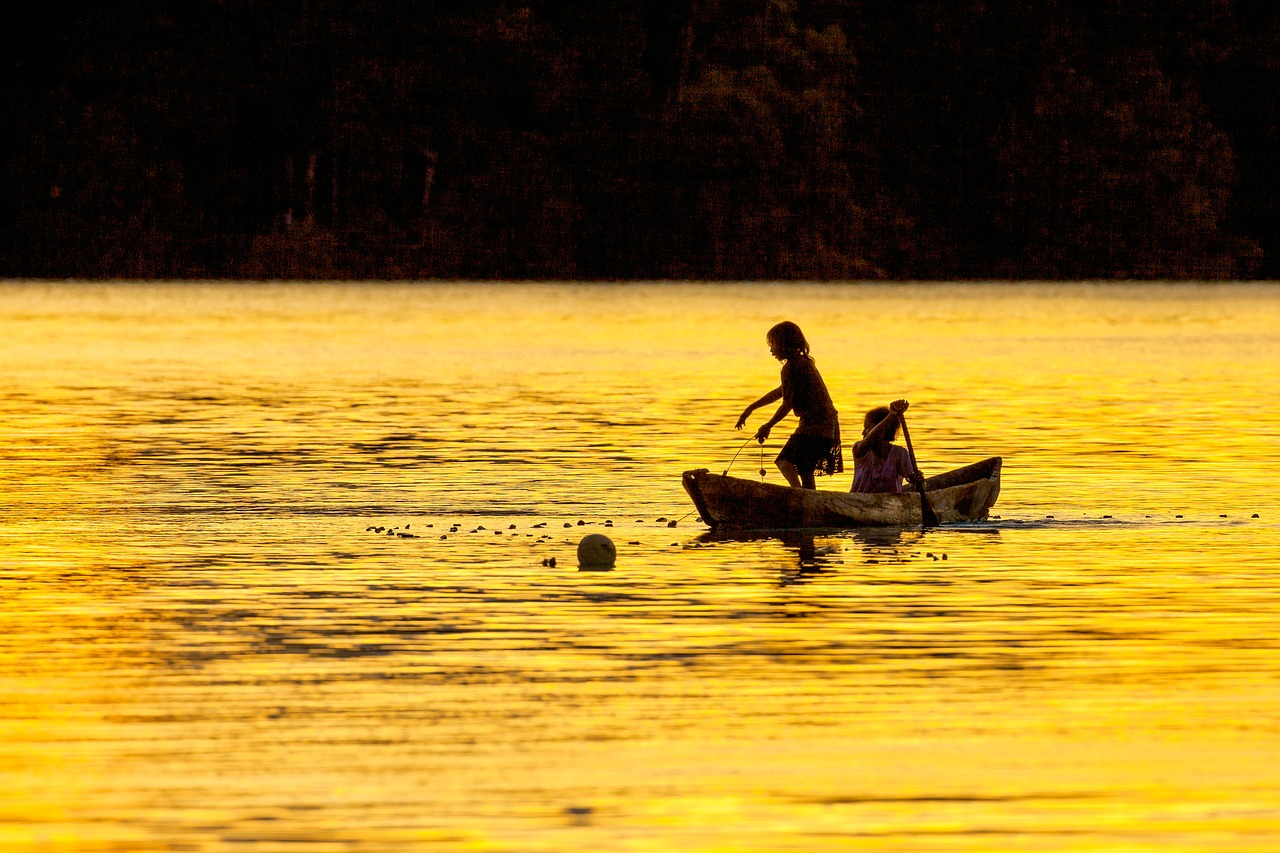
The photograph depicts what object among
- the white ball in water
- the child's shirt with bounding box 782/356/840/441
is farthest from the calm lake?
the child's shirt with bounding box 782/356/840/441

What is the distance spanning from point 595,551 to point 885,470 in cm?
436

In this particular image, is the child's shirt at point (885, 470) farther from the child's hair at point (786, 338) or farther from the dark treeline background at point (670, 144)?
the dark treeline background at point (670, 144)

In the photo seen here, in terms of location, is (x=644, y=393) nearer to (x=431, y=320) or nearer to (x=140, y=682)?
(x=140, y=682)

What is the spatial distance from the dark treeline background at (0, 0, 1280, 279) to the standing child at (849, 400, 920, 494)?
299 feet

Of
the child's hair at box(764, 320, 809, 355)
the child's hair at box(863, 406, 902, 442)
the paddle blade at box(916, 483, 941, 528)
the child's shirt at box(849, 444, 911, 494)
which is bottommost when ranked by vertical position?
the paddle blade at box(916, 483, 941, 528)

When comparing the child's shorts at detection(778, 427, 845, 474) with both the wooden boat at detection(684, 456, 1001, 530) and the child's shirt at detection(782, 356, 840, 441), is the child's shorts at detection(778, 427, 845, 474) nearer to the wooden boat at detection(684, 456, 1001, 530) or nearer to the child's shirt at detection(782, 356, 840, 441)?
the child's shirt at detection(782, 356, 840, 441)

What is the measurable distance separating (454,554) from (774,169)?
98.9 meters

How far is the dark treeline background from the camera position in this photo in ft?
376

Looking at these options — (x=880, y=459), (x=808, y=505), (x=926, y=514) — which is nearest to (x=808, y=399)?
(x=880, y=459)

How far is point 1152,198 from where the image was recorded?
120 metres

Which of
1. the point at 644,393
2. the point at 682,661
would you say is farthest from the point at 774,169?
the point at 682,661

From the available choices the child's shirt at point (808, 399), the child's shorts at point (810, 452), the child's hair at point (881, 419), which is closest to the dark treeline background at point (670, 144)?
the child's shorts at point (810, 452)

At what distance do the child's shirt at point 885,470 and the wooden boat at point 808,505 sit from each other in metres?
0.21

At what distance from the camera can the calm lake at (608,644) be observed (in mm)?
11789
